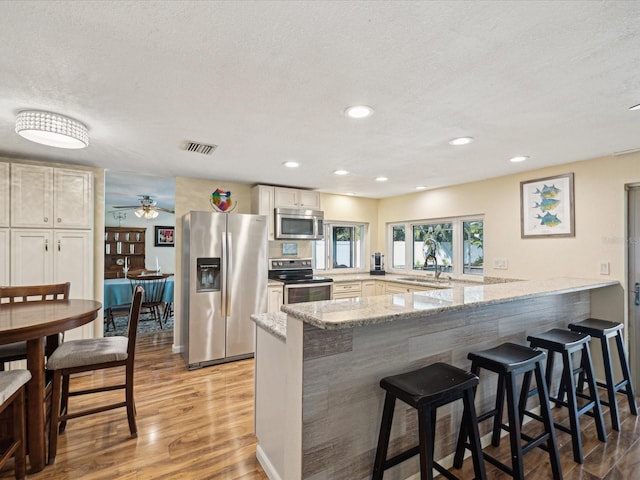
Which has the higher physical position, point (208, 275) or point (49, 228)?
point (49, 228)

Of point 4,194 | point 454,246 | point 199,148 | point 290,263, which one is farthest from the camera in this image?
point 290,263

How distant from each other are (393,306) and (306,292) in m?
2.71

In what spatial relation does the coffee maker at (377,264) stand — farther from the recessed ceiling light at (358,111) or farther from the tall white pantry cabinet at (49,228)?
the tall white pantry cabinet at (49,228)

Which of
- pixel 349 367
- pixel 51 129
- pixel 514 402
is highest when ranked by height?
pixel 51 129

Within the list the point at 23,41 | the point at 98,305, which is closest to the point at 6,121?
the point at 23,41

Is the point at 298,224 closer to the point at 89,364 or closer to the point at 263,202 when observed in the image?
the point at 263,202

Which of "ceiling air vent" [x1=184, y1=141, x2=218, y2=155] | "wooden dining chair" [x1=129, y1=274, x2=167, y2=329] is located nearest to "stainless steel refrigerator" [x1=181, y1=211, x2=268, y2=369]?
"ceiling air vent" [x1=184, y1=141, x2=218, y2=155]

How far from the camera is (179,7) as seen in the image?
3.70ft

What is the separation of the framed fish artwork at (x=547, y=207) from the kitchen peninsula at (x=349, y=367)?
150cm

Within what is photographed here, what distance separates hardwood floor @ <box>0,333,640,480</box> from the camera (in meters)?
1.87

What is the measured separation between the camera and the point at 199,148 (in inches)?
110

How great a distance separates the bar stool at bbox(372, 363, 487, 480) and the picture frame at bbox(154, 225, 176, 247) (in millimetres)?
8027

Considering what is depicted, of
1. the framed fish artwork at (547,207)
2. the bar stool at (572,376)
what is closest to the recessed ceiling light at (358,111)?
the bar stool at (572,376)

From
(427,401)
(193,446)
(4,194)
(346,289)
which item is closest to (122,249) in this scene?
(4,194)
